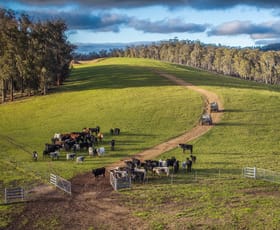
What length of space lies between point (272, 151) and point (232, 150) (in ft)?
12.8

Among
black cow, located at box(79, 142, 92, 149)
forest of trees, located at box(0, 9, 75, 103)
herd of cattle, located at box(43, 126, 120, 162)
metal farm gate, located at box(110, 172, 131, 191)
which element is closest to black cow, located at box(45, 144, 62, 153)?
herd of cattle, located at box(43, 126, 120, 162)

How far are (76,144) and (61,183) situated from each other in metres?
11.9

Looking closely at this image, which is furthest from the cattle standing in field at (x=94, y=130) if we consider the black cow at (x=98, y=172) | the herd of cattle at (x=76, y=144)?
the black cow at (x=98, y=172)

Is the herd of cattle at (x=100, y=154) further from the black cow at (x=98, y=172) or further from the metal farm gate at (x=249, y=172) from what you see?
the metal farm gate at (x=249, y=172)

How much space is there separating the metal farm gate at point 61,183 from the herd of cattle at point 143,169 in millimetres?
2689

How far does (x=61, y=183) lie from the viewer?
98.5 ft

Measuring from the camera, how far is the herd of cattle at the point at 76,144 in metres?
39.5

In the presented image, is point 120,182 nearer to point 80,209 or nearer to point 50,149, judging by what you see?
point 80,209

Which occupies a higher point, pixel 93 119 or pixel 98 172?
pixel 93 119

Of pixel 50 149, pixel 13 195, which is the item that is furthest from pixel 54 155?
pixel 13 195

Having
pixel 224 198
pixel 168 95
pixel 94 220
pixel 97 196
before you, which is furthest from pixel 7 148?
pixel 168 95

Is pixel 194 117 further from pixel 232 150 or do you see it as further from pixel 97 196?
pixel 97 196

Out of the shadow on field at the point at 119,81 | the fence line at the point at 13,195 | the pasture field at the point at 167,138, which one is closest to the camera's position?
the pasture field at the point at 167,138

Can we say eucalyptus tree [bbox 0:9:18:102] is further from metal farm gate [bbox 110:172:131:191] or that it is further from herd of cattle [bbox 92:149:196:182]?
metal farm gate [bbox 110:172:131:191]
